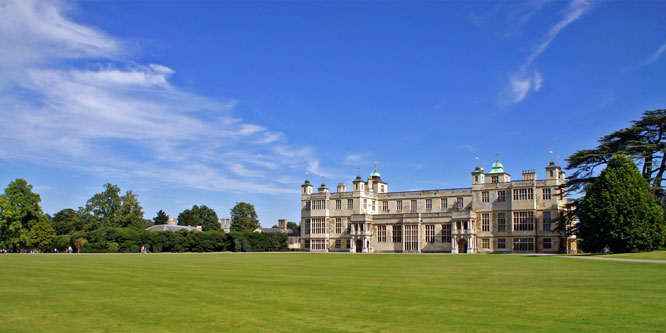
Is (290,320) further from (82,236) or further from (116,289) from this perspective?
(82,236)

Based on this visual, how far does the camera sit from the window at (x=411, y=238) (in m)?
67.0

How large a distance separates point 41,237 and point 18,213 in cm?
492

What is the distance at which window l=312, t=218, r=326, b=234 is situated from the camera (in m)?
76.1

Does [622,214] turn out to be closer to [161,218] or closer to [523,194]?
[523,194]

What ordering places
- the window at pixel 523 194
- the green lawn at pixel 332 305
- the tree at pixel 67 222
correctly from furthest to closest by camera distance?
the tree at pixel 67 222
the window at pixel 523 194
the green lawn at pixel 332 305

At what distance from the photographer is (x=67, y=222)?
→ 93.9 metres

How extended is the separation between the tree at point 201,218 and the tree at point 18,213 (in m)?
37.4

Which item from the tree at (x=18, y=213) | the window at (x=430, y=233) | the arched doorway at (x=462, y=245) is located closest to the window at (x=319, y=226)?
the window at (x=430, y=233)

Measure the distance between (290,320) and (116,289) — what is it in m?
7.15

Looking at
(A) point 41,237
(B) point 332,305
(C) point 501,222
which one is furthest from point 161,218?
(B) point 332,305

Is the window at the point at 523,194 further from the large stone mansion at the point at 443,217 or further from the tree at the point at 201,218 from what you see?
the tree at the point at 201,218

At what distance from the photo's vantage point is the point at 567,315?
10281mm

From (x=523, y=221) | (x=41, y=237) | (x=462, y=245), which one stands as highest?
(x=523, y=221)

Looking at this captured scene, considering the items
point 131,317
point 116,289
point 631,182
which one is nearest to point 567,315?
point 131,317
